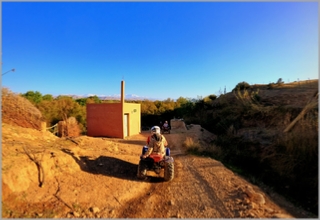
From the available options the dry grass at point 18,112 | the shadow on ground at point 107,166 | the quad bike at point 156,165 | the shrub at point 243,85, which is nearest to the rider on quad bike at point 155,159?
the quad bike at point 156,165

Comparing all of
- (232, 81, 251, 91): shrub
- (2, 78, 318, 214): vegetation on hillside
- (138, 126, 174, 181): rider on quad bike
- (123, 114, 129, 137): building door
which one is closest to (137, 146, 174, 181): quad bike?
(138, 126, 174, 181): rider on quad bike

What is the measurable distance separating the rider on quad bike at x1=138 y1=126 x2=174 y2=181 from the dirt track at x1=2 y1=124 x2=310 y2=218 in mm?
290

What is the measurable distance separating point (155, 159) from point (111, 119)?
11.0 m

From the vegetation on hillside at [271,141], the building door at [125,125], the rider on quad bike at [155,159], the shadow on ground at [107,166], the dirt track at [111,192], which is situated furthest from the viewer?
the building door at [125,125]

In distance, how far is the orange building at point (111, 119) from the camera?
16.6 metres

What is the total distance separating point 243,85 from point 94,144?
53.4 ft

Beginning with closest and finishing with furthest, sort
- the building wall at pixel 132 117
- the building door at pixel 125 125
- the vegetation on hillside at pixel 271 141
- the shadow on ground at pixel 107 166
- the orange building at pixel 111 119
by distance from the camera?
the vegetation on hillside at pixel 271 141
the shadow on ground at pixel 107 166
the orange building at pixel 111 119
the building door at pixel 125 125
the building wall at pixel 132 117

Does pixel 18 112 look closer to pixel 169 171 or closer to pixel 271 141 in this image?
pixel 169 171

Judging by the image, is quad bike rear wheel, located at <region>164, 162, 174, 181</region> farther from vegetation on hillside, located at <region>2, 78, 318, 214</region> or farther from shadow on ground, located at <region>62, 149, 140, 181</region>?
vegetation on hillside, located at <region>2, 78, 318, 214</region>

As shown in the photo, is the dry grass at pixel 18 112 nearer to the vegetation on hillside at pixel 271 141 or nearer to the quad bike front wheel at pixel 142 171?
the vegetation on hillside at pixel 271 141

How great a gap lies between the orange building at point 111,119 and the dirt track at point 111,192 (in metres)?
9.23

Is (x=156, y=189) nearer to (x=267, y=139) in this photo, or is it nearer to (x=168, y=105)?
(x=267, y=139)

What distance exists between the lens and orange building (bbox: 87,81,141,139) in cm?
1659

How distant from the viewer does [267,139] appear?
9.18 meters
